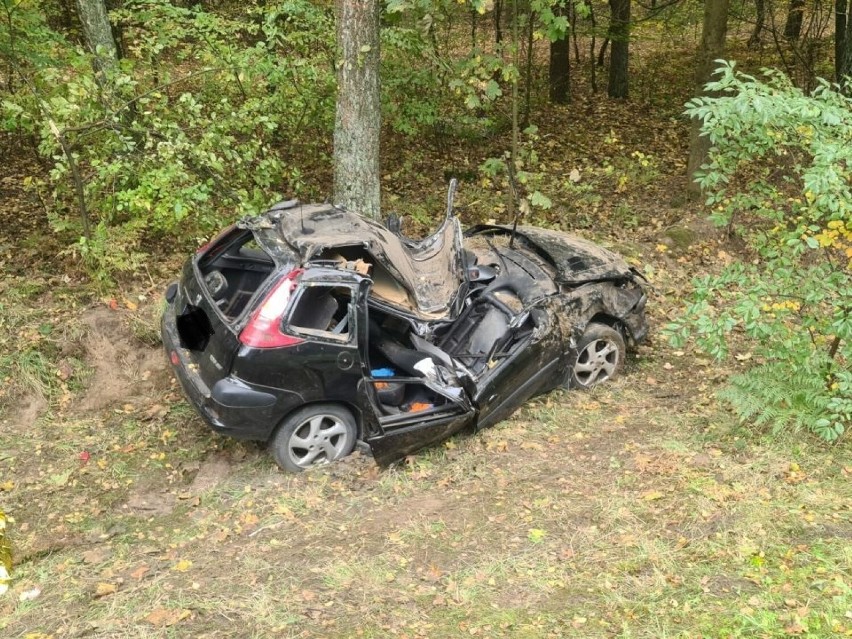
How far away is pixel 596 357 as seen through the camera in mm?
6969

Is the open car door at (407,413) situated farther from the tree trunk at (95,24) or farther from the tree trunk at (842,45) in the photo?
the tree trunk at (842,45)

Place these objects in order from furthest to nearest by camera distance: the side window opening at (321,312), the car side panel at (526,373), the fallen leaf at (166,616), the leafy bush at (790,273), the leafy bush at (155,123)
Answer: the leafy bush at (155,123) < the car side panel at (526,373) < the side window opening at (321,312) < the leafy bush at (790,273) < the fallen leaf at (166,616)

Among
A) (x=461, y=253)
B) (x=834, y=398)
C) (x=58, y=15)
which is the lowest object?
(x=834, y=398)

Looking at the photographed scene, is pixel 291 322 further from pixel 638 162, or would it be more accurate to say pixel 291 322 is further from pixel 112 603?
pixel 638 162

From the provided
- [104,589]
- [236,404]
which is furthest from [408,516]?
[104,589]

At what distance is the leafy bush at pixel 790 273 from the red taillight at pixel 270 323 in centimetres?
304

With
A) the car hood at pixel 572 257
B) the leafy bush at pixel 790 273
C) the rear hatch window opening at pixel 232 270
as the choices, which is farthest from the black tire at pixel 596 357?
the rear hatch window opening at pixel 232 270

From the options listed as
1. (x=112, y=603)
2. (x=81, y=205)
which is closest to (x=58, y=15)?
(x=81, y=205)

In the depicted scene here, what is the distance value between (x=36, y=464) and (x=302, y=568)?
2589mm

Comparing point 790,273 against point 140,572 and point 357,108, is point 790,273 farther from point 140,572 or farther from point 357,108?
point 140,572

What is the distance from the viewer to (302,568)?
4.68 m

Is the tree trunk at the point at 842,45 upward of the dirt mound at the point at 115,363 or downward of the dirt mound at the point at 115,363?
upward

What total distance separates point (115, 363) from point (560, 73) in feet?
37.9

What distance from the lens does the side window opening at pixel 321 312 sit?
5398 mm
